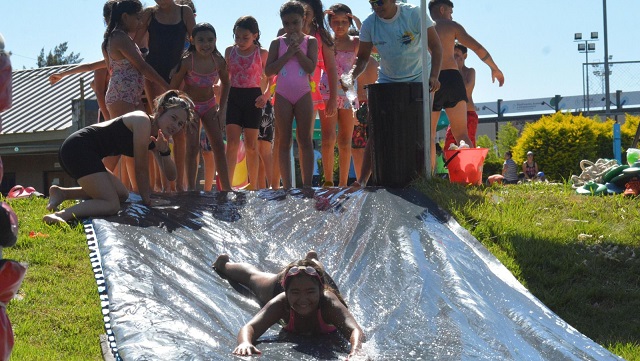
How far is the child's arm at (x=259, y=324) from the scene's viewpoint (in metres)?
4.21

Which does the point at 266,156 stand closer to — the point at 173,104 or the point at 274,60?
the point at 274,60

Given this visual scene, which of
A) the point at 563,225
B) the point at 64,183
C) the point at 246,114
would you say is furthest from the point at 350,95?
the point at 64,183

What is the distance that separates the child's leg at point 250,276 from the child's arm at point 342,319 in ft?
1.52

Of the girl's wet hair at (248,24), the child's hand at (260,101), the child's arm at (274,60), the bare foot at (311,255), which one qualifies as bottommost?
the bare foot at (311,255)

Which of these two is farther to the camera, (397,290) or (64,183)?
(64,183)

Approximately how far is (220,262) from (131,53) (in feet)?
9.47

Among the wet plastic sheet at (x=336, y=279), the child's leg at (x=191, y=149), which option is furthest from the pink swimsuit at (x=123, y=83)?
the wet plastic sheet at (x=336, y=279)

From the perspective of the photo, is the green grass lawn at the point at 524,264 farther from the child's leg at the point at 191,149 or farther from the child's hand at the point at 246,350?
the child's leg at the point at 191,149

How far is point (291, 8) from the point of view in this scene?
7.71m

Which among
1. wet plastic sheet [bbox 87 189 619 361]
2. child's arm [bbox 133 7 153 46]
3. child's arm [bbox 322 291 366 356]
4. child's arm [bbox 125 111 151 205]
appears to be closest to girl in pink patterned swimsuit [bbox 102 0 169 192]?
child's arm [bbox 133 7 153 46]

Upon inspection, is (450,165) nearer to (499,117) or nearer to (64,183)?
(64,183)

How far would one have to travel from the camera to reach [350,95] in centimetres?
847

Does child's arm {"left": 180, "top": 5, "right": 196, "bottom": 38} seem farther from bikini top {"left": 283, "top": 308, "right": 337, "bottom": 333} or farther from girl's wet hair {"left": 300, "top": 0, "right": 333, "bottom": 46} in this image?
bikini top {"left": 283, "top": 308, "right": 337, "bottom": 333}

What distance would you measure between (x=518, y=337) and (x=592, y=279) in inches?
54.8
